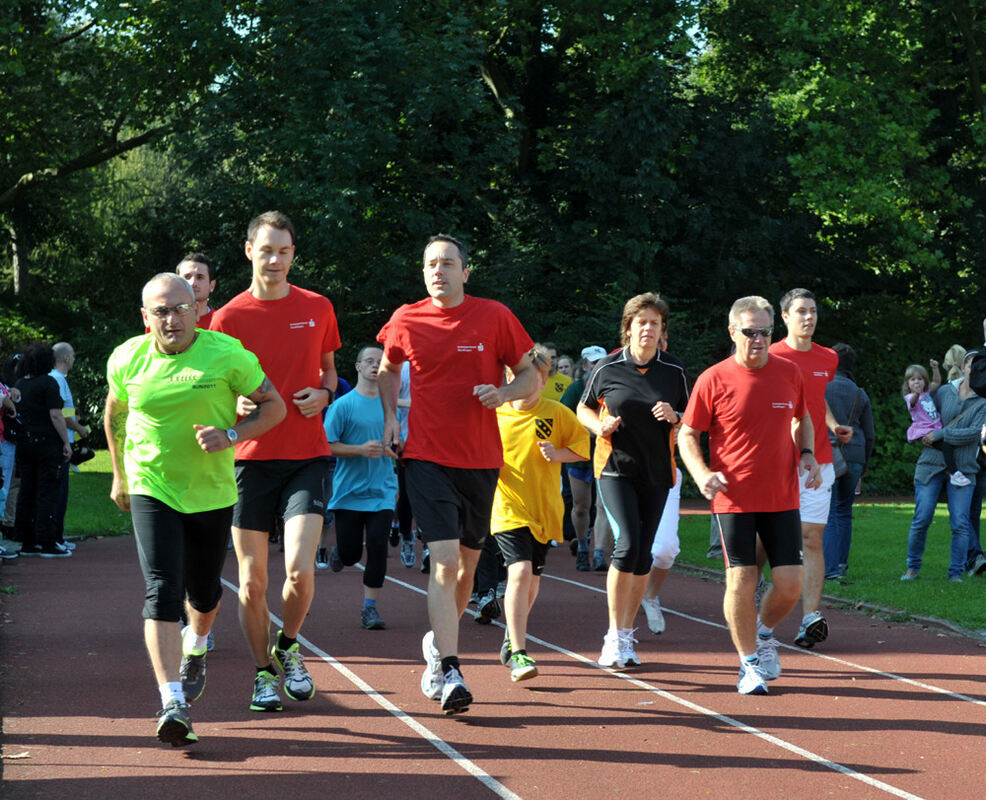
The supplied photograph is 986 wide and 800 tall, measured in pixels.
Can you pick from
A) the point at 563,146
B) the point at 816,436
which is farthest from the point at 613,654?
the point at 563,146

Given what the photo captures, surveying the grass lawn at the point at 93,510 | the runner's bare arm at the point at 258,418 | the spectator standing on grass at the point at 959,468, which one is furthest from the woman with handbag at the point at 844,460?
the grass lawn at the point at 93,510

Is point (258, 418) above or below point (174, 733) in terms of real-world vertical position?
above

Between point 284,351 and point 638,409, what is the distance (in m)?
2.36

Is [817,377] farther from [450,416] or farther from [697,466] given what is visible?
[450,416]

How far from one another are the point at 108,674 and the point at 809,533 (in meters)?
4.60

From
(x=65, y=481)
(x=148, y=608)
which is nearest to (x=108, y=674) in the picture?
(x=148, y=608)

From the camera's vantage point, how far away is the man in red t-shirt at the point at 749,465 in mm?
7625

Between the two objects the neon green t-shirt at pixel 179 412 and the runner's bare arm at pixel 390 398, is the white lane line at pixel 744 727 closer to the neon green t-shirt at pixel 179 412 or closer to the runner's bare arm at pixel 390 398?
the runner's bare arm at pixel 390 398

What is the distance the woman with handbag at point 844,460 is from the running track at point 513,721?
2770mm

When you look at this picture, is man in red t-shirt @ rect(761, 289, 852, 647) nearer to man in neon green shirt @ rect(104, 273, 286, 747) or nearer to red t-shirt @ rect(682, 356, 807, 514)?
red t-shirt @ rect(682, 356, 807, 514)

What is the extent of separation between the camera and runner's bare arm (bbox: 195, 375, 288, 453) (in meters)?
6.02

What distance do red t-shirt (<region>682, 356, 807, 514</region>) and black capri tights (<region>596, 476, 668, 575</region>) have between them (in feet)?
2.04

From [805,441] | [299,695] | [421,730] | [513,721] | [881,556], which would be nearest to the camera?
[421,730]

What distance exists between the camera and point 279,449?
693cm
